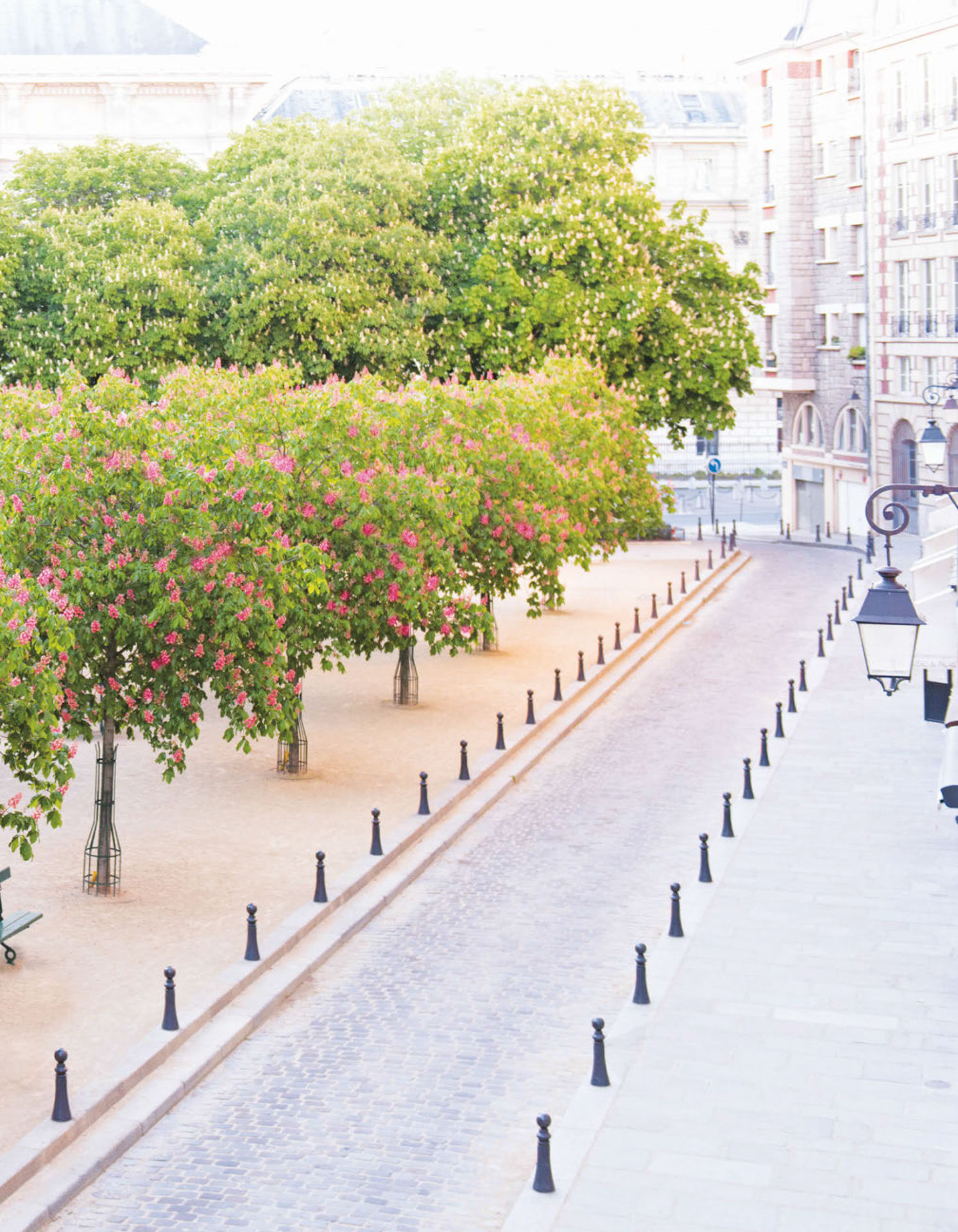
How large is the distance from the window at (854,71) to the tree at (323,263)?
68.7 ft

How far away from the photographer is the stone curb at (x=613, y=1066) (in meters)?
12.3

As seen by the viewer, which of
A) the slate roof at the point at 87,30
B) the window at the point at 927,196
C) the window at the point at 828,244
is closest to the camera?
the window at the point at 927,196

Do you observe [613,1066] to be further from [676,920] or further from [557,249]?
[557,249]

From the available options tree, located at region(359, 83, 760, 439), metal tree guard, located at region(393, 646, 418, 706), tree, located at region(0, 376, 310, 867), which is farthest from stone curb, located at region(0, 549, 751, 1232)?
tree, located at region(359, 83, 760, 439)

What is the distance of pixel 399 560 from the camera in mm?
25375

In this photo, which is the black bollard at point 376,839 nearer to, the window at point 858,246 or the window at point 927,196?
the window at point 927,196

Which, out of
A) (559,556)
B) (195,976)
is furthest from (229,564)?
(559,556)

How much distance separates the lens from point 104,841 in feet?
65.5

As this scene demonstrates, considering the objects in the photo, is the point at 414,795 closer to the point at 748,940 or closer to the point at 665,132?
the point at 748,940

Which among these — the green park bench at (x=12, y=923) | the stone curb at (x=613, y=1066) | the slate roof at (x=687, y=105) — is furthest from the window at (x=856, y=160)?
the green park bench at (x=12, y=923)

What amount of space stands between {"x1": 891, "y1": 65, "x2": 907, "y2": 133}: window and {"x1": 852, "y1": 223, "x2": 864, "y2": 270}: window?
4762mm

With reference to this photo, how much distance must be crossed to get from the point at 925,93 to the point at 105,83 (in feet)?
164

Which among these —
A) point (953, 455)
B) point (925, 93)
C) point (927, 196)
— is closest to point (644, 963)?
point (953, 455)

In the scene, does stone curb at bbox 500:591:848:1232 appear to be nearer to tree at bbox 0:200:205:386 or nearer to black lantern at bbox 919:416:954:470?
black lantern at bbox 919:416:954:470
